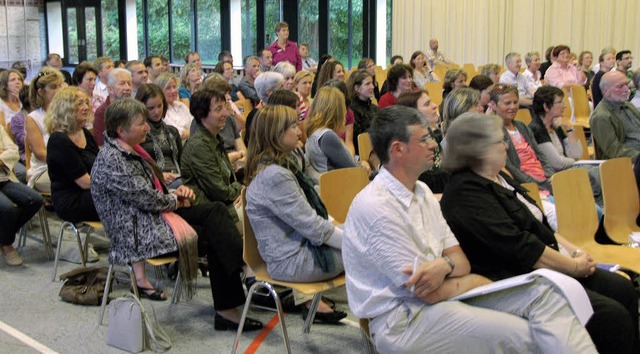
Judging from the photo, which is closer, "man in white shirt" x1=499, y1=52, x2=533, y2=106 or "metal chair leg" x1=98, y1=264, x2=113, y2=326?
"metal chair leg" x1=98, y1=264, x2=113, y2=326

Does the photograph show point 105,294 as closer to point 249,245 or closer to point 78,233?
point 78,233

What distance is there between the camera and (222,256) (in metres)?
3.83

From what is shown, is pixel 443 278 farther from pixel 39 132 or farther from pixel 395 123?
pixel 39 132

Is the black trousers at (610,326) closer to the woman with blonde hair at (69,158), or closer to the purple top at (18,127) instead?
the woman with blonde hair at (69,158)

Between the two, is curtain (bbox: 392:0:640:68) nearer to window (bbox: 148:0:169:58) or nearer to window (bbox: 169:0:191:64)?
window (bbox: 169:0:191:64)

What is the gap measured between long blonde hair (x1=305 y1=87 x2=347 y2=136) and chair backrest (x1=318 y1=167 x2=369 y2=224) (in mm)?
913

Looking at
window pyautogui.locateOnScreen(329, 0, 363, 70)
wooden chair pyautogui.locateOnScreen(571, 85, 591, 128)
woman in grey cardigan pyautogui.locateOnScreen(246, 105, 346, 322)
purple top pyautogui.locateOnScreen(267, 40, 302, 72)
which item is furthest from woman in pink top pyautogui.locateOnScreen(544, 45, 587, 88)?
woman in grey cardigan pyautogui.locateOnScreen(246, 105, 346, 322)

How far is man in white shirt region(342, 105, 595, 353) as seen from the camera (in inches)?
97.0

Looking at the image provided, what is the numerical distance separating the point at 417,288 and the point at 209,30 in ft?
51.8

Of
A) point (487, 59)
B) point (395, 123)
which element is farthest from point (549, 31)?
point (395, 123)

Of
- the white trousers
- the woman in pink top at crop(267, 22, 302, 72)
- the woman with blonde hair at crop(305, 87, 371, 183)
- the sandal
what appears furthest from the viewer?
the woman in pink top at crop(267, 22, 302, 72)

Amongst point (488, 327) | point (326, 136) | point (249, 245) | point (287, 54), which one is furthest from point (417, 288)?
point (287, 54)

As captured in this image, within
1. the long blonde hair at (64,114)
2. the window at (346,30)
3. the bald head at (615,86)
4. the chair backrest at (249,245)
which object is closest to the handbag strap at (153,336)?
the chair backrest at (249,245)

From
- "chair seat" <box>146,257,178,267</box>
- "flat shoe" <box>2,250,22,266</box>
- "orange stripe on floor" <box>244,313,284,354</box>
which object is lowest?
"orange stripe on floor" <box>244,313,284,354</box>
